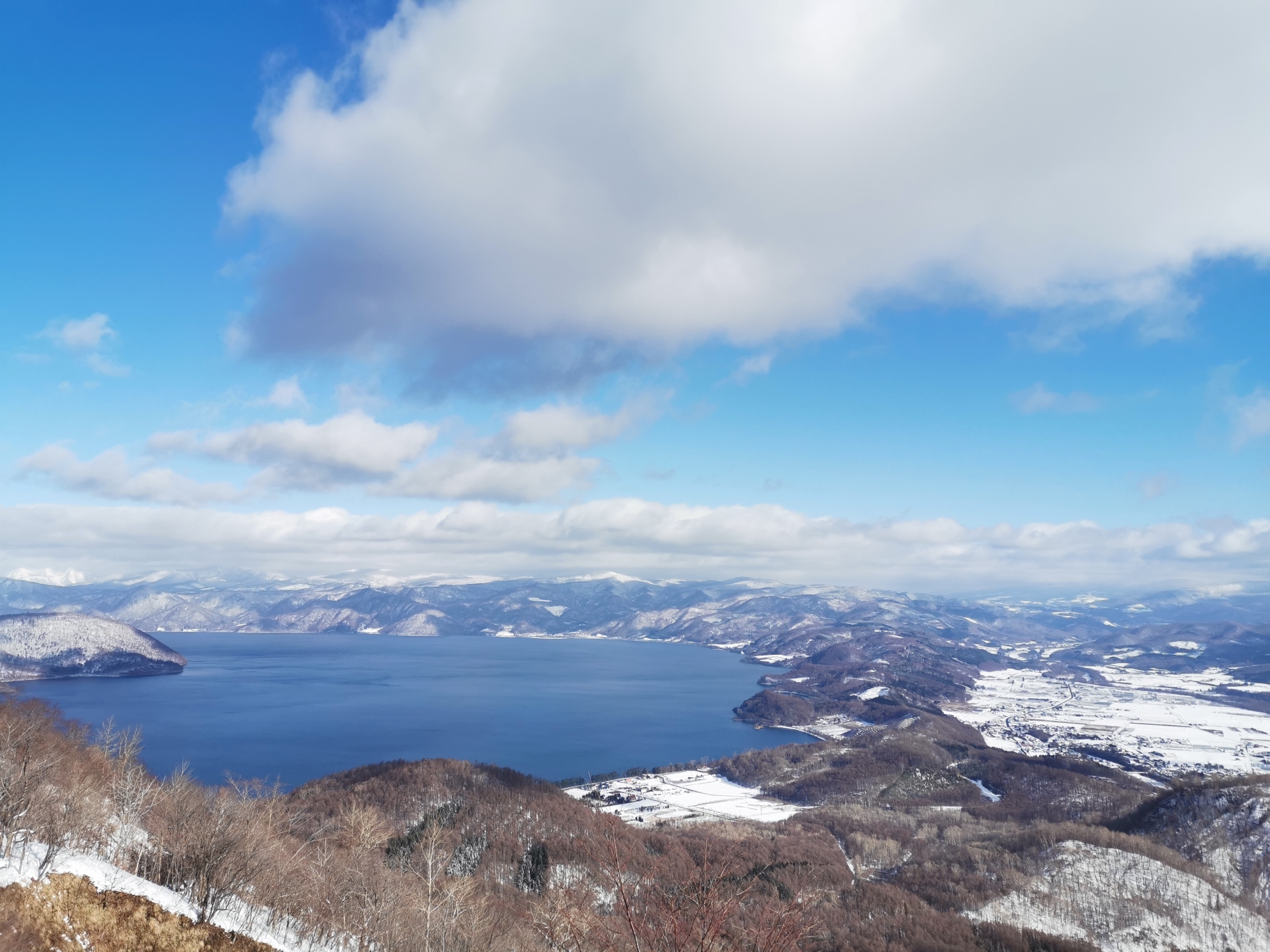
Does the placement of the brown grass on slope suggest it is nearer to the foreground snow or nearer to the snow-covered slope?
the foreground snow

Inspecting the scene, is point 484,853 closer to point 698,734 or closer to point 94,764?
point 94,764

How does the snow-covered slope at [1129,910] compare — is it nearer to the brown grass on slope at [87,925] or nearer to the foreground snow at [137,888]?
the foreground snow at [137,888]

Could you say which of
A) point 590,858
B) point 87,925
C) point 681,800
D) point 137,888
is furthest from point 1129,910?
point 87,925

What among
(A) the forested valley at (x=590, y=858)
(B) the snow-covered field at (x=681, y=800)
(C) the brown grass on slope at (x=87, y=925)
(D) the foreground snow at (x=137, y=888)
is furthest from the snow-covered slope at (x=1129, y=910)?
(C) the brown grass on slope at (x=87, y=925)

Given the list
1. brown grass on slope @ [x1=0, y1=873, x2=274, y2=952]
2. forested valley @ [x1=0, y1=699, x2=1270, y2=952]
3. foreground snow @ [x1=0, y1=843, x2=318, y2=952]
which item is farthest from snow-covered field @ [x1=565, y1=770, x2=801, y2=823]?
brown grass on slope @ [x1=0, y1=873, x2=274, y2=952]

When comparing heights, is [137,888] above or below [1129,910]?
above

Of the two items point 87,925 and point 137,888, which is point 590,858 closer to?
point 137,888

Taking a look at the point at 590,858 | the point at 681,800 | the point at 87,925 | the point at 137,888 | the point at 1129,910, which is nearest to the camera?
the point at 87,925
